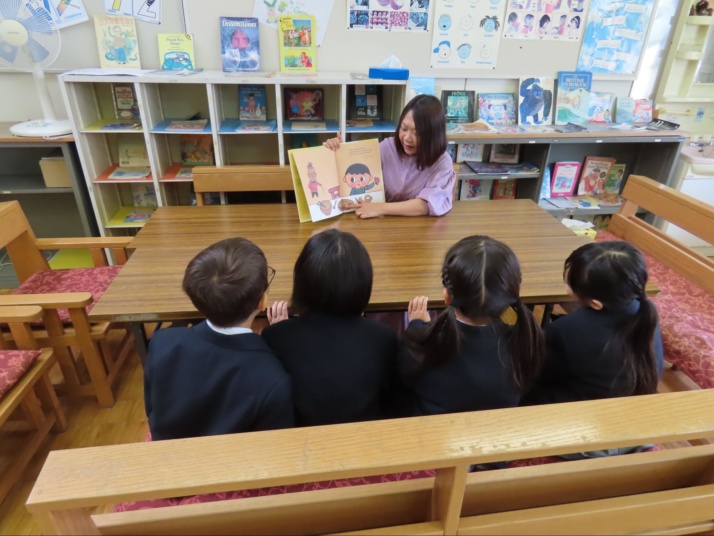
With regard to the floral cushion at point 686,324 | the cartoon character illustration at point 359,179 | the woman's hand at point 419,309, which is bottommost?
the floral cushion at point 686,324

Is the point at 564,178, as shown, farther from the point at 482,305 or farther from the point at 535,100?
the point at 482,305

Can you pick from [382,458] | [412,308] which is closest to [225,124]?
[412,308]

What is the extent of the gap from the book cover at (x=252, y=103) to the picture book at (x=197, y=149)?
28cm

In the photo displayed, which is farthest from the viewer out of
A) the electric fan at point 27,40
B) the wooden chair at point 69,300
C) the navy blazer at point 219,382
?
the electric fan at point 27,40

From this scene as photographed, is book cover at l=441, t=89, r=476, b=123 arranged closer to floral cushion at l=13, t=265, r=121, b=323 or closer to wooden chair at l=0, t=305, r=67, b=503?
floral cushion at l=13, t=265, r=121, b=323

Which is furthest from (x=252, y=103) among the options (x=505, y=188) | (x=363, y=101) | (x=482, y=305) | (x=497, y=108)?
(x=482, y=305)

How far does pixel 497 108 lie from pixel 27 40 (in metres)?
2.77

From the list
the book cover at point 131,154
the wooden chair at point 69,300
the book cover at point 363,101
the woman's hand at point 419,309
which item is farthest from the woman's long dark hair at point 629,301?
the book cover at point 131,154

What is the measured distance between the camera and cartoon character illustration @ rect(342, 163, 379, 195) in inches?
75.5

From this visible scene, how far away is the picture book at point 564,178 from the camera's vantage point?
10.8 ft

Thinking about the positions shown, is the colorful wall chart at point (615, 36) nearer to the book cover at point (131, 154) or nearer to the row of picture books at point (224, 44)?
the row of picture books at point (224, 44)

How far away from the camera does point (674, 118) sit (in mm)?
3354

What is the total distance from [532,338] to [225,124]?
91.8 inches

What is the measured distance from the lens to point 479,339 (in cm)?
105
